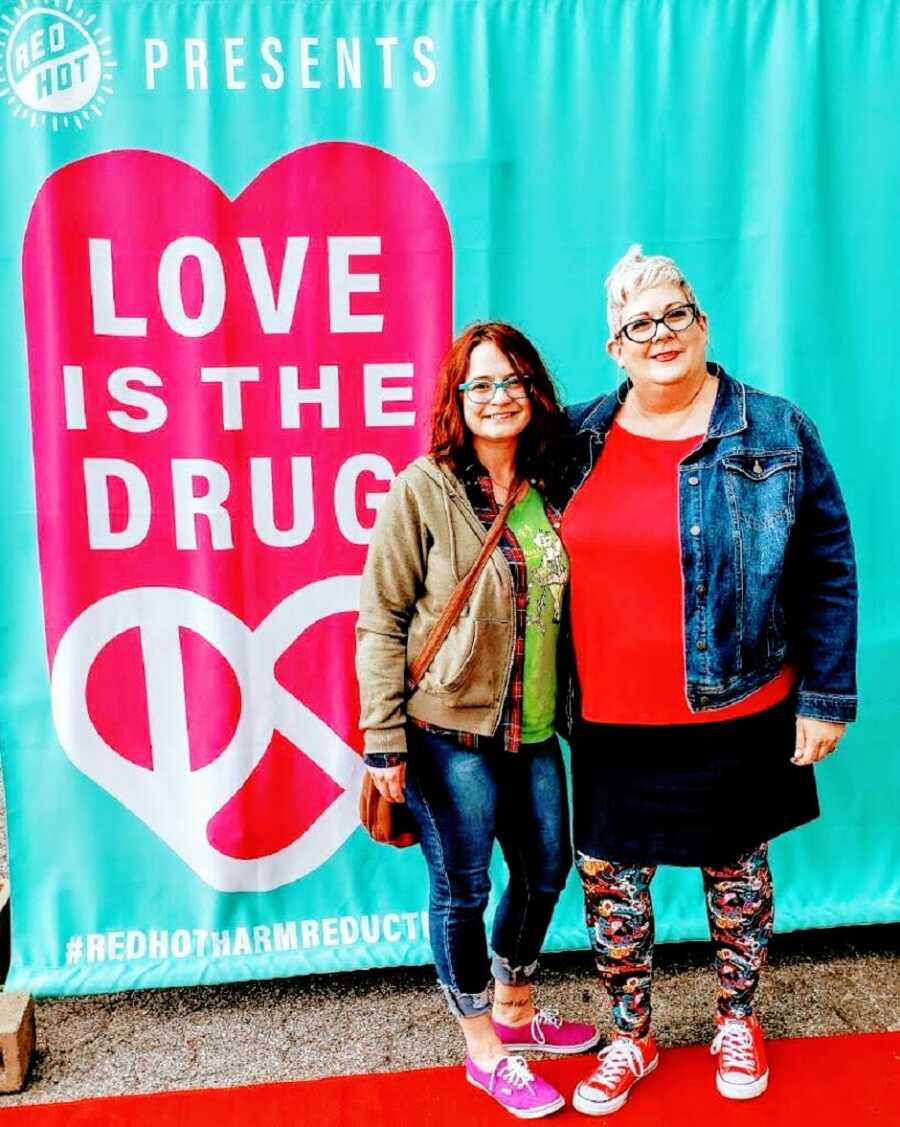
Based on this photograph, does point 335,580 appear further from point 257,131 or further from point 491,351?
point 257,131

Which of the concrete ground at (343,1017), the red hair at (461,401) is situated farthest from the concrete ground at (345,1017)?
the red hair at (461,401)

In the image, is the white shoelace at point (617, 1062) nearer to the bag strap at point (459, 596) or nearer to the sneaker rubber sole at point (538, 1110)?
the sneaker rubber sole at point (538, 1110)

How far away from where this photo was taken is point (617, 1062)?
235cm

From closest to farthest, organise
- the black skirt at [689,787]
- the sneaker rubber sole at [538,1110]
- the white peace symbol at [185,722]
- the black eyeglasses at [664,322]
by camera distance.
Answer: the black eyeglasses at [664,322] → the black skirt at [689,787] → the sneaker rubber sole at [538,1110] → the white peace symbol at [185,722]

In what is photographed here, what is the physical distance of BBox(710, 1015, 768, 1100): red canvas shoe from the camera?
7.66 feet

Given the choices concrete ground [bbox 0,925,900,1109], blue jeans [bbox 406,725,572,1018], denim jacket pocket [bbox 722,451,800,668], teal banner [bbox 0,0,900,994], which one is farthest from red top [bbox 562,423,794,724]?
concrete ground [bbox 0,925,900,1109]

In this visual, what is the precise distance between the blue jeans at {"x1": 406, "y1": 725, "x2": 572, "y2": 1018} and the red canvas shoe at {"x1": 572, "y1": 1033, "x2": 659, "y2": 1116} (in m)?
0.27

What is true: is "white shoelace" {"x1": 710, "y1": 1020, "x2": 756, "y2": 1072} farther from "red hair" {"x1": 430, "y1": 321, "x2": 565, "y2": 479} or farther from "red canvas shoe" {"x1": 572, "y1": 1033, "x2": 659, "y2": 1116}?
"red hair" {"x1": 430, "y1": 321, "x2": 565, "y2": 479}

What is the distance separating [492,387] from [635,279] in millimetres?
335

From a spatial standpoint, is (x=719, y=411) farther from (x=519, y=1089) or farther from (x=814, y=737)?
(x=519, y=1089)

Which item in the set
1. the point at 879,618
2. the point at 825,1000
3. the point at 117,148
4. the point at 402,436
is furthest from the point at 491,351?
the point at 825,1000

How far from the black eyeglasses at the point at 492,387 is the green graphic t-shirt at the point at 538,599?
206mm

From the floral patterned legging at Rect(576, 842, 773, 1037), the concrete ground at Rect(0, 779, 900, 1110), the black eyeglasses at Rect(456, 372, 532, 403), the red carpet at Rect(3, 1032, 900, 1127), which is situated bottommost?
Answer: the concrete ground at Rect(0, 779, 900, 1110)

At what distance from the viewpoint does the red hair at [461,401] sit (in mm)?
2139
